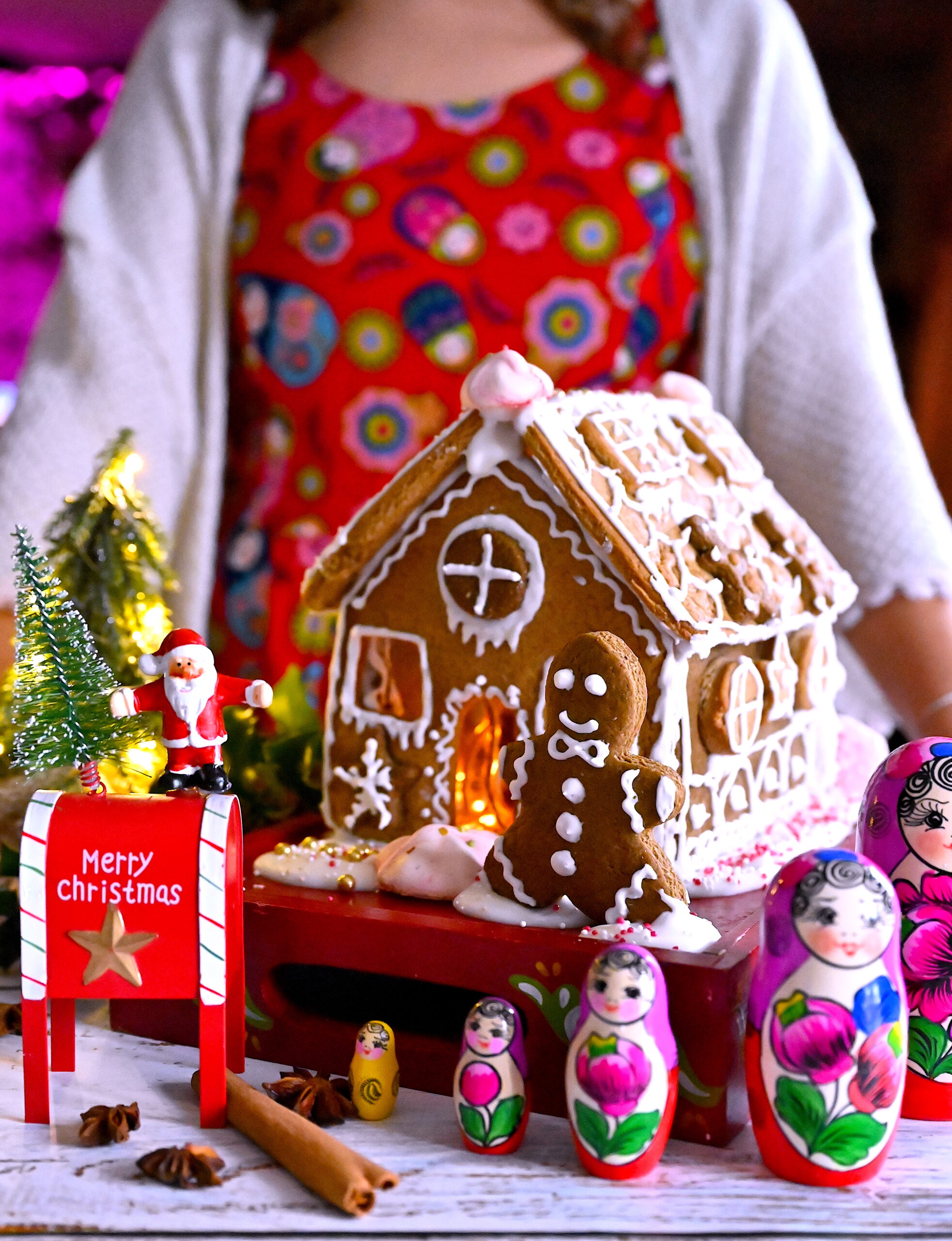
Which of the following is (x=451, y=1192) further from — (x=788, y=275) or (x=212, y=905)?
(x=788, y=275)

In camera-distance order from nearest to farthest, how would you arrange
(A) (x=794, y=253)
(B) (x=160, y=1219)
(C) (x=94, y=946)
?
(B) (x=160, y=1219), (C) (x=94, y=946), (A) (x=794, y=253)

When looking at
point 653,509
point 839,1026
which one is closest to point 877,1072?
point 839,1026

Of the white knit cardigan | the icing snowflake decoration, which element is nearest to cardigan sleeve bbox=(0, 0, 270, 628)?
the white knit cardigan

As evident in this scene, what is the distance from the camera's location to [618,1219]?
57cm

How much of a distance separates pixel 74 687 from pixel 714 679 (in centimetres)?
38

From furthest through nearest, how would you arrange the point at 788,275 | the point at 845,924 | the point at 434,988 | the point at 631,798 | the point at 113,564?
the point at 788,275 < the point at 113,564 < the point at 434,988 < the point at 631,798 < the point at 845,924

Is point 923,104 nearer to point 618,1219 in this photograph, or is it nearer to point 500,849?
point 500,849

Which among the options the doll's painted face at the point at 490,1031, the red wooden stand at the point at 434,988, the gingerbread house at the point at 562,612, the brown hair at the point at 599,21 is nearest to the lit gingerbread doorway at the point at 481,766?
the gingerbread house at the point at 562,612

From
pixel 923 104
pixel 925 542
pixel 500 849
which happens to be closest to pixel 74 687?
pixel 500 849

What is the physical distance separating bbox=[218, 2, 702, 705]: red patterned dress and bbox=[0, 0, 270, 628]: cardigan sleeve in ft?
0.20

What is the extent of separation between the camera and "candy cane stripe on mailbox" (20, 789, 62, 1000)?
0.66 m

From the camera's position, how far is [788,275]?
1.20 meters

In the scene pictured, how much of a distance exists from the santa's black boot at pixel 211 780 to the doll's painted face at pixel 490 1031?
7.6 inches

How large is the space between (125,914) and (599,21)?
3.12 ft
